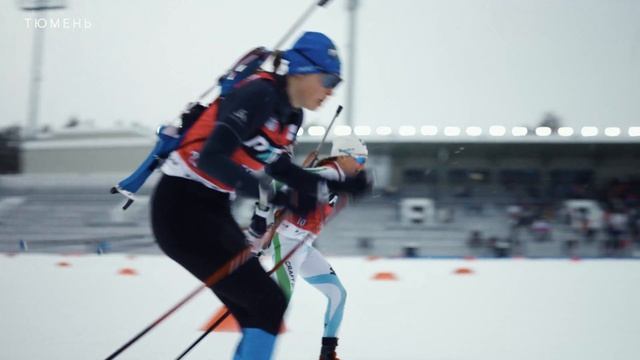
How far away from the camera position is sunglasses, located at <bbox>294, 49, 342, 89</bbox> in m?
1.61

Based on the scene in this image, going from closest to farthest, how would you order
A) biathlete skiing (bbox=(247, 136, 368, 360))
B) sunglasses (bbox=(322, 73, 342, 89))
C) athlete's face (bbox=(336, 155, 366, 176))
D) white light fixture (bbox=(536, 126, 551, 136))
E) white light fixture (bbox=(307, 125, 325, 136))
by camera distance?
sunglasses (bbox=(322, 73, 342, 89))
biathlete skiing (bbox=(247, 136, 368, 360))
athlete's face (bbox=(336, 155, 366, 176))
white light fixture (bbox=(307, 125, 325, 136))
white light fixture (bbox=(536, 126, 551, 136))

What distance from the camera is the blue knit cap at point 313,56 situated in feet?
5.25

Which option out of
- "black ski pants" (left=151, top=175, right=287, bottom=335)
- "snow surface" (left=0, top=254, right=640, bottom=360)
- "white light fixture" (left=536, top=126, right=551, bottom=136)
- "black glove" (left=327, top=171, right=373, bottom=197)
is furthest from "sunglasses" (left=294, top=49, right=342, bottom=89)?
"white light fixture" (left=536, top=126, right=551, bottom=136)

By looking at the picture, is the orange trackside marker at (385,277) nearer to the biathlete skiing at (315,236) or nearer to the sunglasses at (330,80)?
the biathlete skiing at (315,236)

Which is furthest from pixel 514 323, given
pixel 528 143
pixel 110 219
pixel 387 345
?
pixel 528 143

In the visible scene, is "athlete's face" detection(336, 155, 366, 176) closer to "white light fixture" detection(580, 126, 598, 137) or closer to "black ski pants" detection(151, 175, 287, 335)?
"black ski pants" detection(151, 175, 287, 335)

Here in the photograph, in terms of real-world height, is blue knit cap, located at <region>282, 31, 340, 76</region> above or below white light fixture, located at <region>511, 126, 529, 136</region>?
above

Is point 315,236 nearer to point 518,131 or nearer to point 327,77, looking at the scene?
point 327,77

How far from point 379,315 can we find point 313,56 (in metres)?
2.61

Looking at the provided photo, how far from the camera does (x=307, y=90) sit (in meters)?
1.61

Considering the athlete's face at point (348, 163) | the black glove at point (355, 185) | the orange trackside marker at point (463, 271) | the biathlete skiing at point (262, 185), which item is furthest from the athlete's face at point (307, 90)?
the orange trackside marker at point (463, 271)

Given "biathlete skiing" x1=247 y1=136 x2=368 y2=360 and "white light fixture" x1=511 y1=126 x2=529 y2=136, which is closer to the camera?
"biathlete skiing" x1=247 y1=136 x2=368 y2=360

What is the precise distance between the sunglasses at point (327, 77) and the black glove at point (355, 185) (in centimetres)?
28

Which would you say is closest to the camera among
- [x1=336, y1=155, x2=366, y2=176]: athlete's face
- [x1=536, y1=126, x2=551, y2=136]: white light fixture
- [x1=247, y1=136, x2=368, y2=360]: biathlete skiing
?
[x1=247, y1=136, x2=368, y2=360]: biathlete skiing
